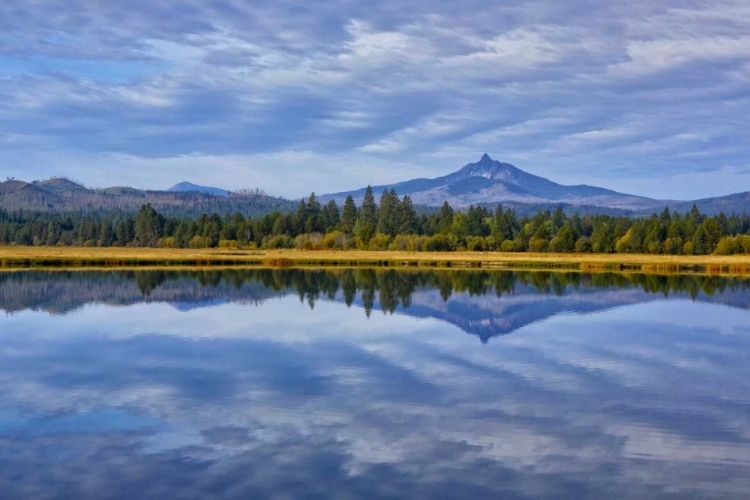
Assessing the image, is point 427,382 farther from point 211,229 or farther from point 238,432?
point 211,229

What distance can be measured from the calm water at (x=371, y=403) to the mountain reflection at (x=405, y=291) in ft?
3.19

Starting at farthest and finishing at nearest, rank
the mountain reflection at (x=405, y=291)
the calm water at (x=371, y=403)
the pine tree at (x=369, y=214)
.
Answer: the pine tree at (x=369, y=214) → the mountain reflection at (x=405, y=291) → the calm water at (x=371, y=403)

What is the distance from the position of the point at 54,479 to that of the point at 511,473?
8.56 m

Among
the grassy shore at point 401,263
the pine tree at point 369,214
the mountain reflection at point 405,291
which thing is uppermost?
the pine tree at point 369,214

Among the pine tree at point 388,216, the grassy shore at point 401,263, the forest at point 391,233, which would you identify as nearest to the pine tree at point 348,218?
the forest at point 391,233

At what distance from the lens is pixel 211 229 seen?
13762 centimetres

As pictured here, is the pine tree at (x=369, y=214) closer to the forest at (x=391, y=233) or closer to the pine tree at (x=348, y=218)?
the forest at (x=391, y=233)

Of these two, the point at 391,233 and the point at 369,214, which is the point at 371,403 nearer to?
the point at 391,233

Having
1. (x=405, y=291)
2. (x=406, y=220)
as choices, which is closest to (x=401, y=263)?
(x=405, y=291)

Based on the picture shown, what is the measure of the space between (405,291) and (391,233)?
88.1 meters

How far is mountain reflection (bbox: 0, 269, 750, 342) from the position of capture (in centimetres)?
4369

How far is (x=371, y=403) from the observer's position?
20.0m

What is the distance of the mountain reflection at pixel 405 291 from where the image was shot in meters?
43.7

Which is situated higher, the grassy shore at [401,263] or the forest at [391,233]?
the forest at [391,233]
